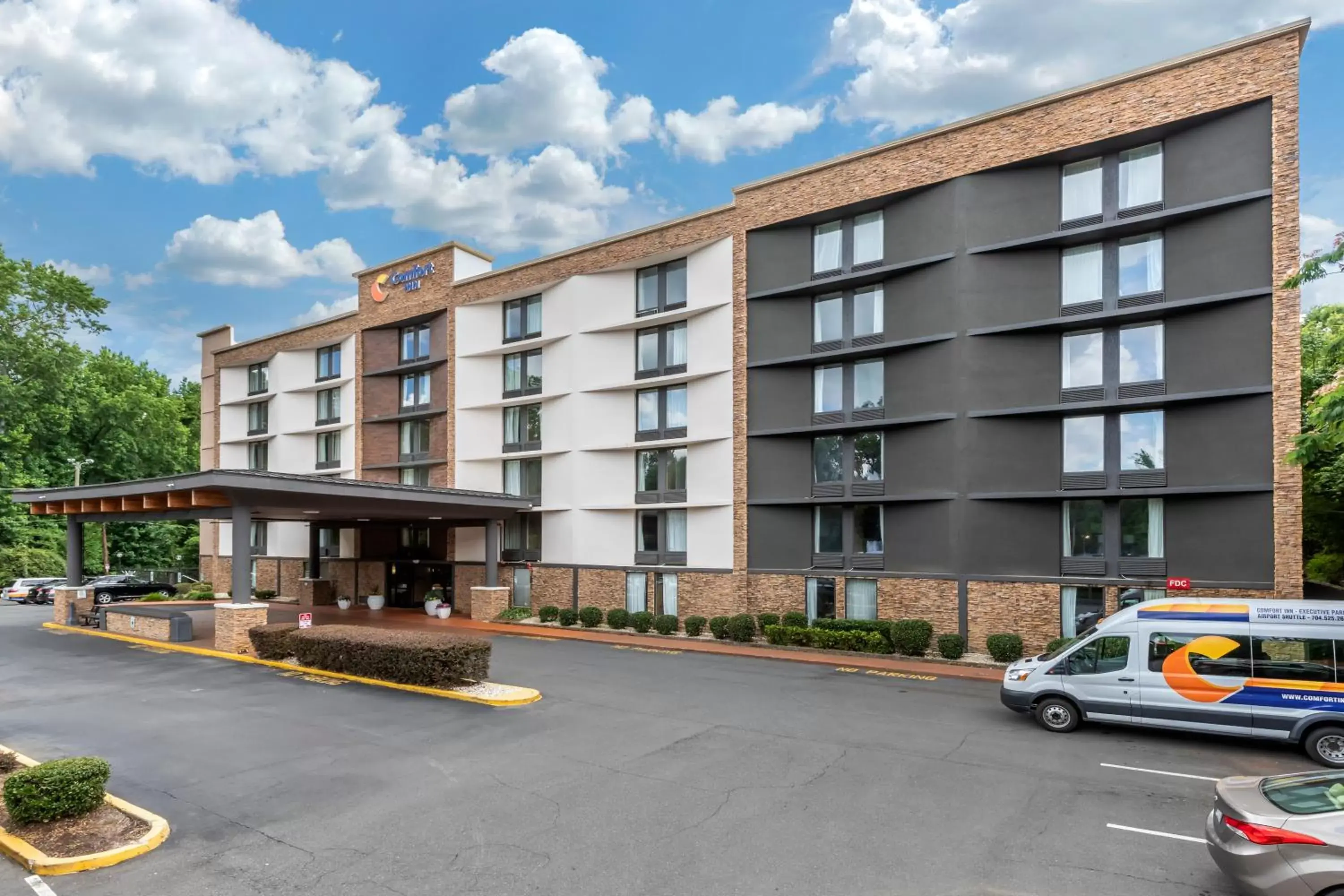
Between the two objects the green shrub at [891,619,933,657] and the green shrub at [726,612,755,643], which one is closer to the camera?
the green shrub at [891,619,933,657]

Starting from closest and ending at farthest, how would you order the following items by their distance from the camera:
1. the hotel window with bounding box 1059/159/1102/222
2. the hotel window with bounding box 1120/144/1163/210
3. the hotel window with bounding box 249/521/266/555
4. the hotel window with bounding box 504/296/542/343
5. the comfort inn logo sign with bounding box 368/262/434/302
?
the hotel window with bounding box 1120/144/1163/210
the hotel window with bounding box 1059/159/1102/222
the hotel window with bounding box 504/296/542/343
the comfort inn logo sign with bounding box 368/262/434/302
the hotel window with bounding box 249/521/266/555

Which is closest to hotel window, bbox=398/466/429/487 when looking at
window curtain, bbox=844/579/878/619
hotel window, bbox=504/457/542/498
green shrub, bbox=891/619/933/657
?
hotel window, bbox=504/457/542/498

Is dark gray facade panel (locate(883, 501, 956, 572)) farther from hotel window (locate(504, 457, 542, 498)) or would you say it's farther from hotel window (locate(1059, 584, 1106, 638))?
hotel window (locate(504, 457, 542, 498))

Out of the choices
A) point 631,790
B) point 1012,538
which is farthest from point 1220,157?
point 631,790

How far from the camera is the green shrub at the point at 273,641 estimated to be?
20062 millimetres

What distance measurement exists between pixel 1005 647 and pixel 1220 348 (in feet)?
31.6

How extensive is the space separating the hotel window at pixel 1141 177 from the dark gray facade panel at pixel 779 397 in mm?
10385

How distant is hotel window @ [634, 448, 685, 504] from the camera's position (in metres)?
28.4

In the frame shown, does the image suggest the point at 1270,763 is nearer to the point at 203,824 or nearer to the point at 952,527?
the point at 952,527

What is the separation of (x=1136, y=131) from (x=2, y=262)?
5343 cm

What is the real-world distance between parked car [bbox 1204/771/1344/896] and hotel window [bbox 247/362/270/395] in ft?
158

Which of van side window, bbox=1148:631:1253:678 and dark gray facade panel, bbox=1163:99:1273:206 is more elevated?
dark gray facade panel, bbox=1163:99:1273:206

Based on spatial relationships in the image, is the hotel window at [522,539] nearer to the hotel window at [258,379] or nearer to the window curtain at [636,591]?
the window curtain at [636,591]

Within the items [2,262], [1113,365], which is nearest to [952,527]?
[1113,365]
